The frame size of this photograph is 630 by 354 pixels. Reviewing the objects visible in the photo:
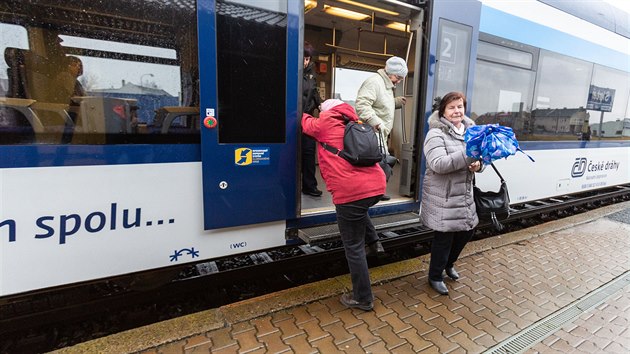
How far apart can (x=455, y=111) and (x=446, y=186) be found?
1.94ft

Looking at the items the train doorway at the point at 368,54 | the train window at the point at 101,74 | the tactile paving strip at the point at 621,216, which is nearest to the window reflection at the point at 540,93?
the train doorway at the point at 368,54

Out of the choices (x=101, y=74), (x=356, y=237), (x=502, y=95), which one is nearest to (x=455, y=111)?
(x=356, y=237)

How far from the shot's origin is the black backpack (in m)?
2.33

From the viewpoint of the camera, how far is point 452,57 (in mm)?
3732

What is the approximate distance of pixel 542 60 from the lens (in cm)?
473

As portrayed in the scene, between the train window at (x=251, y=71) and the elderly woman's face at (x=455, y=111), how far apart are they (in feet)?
4.29

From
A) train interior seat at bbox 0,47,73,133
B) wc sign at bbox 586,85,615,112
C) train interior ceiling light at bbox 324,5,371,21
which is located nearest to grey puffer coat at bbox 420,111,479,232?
train interior seat at bbox 0,47,73,133

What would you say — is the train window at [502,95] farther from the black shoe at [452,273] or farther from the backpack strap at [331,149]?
the backpack strap at [331,149]

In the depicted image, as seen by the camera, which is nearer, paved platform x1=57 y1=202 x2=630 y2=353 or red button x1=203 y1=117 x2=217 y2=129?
paved platform x1=57 y1=202 x2=630 y2=353

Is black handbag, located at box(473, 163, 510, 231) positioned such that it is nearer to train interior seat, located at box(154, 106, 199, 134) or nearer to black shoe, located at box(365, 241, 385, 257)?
black shoe, located at box(365, 241, 385, 257)

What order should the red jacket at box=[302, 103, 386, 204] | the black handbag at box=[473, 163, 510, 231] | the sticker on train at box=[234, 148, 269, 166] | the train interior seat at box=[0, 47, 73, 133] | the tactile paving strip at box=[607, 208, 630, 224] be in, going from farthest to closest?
the tactile paving strip at box=[607, 208, 630, 224] < the black handbag at box=[473, 163, 510, 231] < the sticker on train at box=[234, 148, 269, 166] < the red jacket at box=[302, 103, 386, 204] < the train interior seat at box=[0, 47, 73, 133]

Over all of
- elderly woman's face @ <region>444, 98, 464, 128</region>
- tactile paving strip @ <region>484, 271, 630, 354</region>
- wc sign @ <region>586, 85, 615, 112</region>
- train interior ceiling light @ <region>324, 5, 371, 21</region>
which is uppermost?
train interior ceiling light @ <region>324, 5, 371, 21</region>

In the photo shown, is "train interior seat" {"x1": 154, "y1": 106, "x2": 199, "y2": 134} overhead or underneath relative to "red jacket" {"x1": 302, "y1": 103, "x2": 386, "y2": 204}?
overhead

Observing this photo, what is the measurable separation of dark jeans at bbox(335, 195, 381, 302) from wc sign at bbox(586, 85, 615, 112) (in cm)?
538
